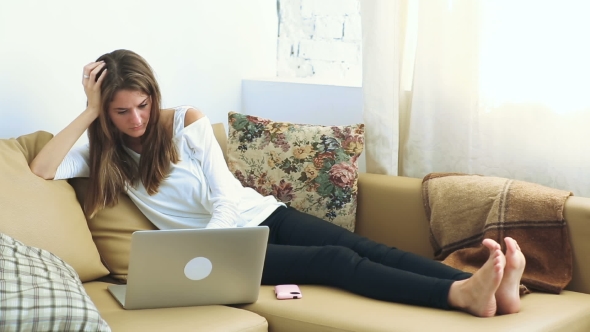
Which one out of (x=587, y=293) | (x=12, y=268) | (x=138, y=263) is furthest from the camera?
(x=587, y=293)

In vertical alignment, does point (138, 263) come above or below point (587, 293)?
above

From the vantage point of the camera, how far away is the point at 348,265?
2232 mm

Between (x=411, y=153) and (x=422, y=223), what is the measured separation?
14.5 inches

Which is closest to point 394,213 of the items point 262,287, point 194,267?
point 262,287

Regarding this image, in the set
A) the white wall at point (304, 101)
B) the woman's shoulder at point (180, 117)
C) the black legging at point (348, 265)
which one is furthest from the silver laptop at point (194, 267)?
the white wall at point (304, 101)

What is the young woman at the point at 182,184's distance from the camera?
2.24 metres

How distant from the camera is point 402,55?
9.45 ft

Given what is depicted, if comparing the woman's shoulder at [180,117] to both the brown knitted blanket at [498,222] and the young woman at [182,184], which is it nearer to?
the young woman at [182,184]

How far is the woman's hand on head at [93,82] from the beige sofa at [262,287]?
200 mm

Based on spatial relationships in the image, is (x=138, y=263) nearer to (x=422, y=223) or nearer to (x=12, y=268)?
(x=12, y=268)

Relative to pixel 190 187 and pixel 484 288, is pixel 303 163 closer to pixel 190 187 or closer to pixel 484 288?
pixel 190 187

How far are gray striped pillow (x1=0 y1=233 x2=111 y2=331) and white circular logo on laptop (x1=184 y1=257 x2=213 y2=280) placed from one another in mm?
280

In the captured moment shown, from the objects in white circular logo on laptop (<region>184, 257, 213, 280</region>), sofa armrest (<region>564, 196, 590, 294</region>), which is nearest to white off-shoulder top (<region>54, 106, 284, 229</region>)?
white circular logo on laptop (<region>184, 257, 213, 280</region>)

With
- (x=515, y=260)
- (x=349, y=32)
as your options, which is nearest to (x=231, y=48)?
(x=349, y=32)
